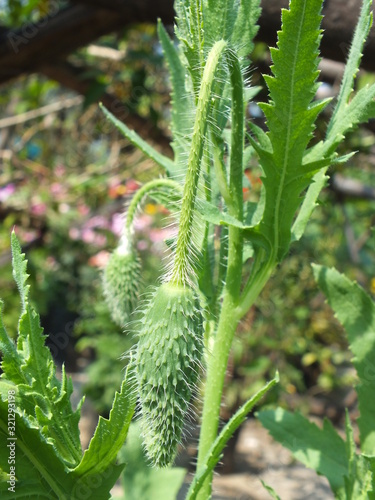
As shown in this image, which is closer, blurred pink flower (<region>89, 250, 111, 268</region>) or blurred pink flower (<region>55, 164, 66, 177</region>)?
blurred pink flower (<region>89, 250, 111, 268</region>)

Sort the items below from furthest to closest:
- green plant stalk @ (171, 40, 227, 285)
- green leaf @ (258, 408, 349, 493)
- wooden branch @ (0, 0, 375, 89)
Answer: wooden branch @ (0, 0, 375, 89)
green leaf @ (258, 408, 349, 493)
green plant stalk @ (171, 40, 227, 285)

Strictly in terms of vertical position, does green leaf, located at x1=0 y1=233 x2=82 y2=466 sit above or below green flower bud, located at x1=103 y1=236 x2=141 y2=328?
above

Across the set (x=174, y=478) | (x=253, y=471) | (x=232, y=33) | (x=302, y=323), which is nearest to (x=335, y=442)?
(x=174, y=478)

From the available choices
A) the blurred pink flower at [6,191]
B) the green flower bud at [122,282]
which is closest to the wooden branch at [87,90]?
the green flower bud at [122,282]

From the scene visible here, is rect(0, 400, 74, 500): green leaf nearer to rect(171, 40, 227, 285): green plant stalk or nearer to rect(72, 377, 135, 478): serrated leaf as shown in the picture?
rect(72, 377, 135, 478): serrated leaf

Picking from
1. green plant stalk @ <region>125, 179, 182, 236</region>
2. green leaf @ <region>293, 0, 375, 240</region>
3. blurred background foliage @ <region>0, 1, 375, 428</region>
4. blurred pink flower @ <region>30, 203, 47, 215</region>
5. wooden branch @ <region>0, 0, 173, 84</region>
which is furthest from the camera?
blurred pink flower @ <region>30, 203, 47, 215</region>

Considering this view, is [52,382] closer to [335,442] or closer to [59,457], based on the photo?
[59,457]

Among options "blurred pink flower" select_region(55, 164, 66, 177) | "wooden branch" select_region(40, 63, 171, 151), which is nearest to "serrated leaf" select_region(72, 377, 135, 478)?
"wooden branch" select_region(40, 63, 171, 151)

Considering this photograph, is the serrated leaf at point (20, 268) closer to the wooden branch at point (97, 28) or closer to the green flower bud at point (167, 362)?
the green flower bud at point (167, 362)
